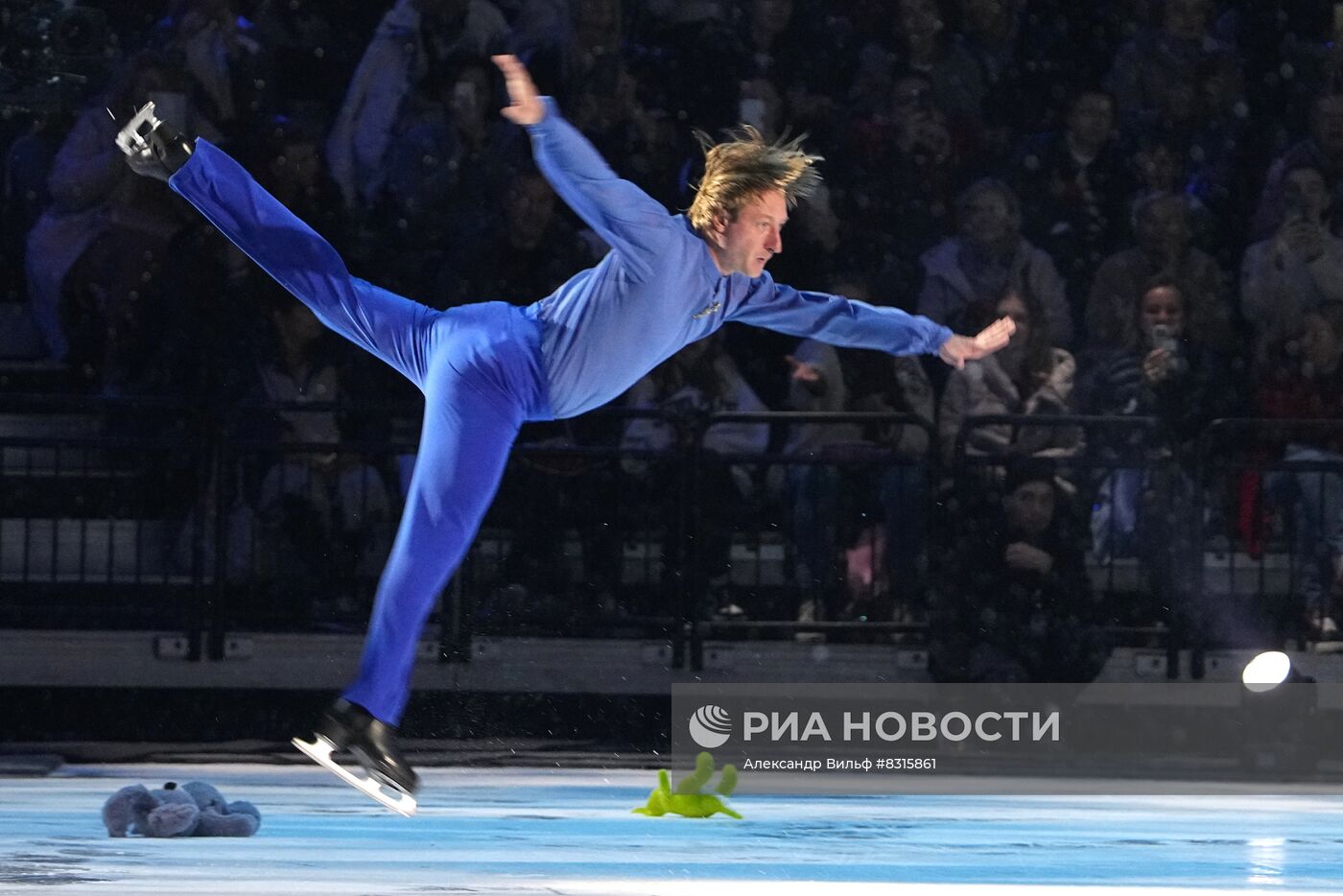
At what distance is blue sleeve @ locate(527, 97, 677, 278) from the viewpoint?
416cm

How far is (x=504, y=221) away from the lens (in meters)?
7.88

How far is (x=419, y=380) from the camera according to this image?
468 centimetres

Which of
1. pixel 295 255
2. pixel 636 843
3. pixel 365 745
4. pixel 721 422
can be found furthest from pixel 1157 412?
pixel 365 745

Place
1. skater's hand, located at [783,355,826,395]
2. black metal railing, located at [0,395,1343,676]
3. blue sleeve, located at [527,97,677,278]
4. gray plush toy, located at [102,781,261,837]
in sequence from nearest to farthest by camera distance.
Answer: blue sleeve, located at [527,97,677,278]
gray plush toy, located at [102,781,261,837]
black metal railing, located at [0,395,1343,676]
skater's hand, located at [783,355,826,395]

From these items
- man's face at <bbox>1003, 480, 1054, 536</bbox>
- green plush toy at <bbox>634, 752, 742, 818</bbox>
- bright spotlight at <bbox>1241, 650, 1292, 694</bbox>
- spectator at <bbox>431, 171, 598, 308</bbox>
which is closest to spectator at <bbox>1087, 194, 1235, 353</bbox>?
man's face at <bbox>1003, 480, 1054, 536</bbox>

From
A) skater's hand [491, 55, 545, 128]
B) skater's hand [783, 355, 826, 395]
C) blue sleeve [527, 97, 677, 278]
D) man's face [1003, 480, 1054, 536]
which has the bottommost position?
man's face [1003, 480, 1054, 536]

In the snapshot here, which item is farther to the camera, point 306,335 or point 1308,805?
point 306,335

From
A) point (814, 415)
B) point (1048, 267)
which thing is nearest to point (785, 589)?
point (814, 415)

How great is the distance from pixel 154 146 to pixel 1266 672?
433 centimetres

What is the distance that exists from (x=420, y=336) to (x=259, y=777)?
243 cm

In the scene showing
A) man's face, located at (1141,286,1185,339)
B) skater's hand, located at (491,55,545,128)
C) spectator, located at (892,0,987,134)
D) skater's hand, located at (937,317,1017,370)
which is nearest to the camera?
skater's hand, located at (491,55,545,128)

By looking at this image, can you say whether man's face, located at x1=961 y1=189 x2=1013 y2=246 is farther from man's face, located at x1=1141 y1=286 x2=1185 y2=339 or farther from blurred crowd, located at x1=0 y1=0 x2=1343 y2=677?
man's face, located at x1=1141 y1=286 x2=1185 y2=339

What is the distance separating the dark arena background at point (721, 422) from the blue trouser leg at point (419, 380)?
72.5 inches

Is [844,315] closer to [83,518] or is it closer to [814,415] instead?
[814,415]
